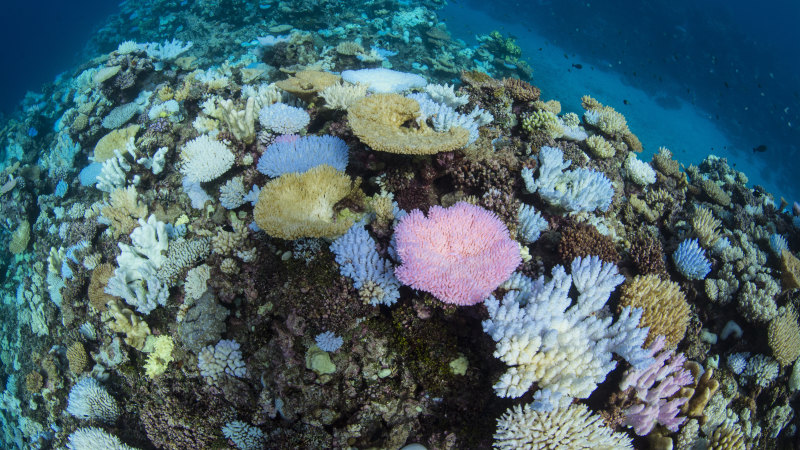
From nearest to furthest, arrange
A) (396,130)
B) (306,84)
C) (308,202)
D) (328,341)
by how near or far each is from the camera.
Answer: (328,341) < (308,202) < (396,130) < (306,84)

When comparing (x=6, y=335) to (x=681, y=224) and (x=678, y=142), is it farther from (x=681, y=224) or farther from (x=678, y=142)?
(x=678, y=142)

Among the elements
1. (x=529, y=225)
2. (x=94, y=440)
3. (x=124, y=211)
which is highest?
(x=529, y=225)

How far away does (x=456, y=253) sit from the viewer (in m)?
3.56

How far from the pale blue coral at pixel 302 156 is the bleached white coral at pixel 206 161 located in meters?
1.08

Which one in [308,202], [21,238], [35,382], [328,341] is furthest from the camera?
[21,238]

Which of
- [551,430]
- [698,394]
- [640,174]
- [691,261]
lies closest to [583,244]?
[551,430]

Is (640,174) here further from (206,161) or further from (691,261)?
(206,161)

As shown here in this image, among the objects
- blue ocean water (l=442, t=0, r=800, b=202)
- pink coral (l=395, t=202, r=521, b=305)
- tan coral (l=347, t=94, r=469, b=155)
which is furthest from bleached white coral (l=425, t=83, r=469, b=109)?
blue ocean water (l=442, t=0, r=800, b=202)

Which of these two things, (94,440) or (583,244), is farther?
(94,440)

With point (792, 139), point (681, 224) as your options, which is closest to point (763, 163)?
point (792, 139)

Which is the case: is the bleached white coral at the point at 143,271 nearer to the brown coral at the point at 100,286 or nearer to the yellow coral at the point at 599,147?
the brown coral at the point at 100,286

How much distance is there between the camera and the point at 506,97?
6262 mm

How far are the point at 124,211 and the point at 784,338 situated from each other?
36.2 ft

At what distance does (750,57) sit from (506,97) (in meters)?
54.2
